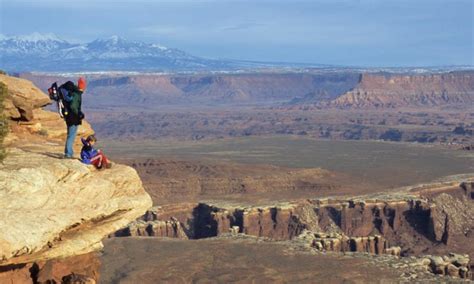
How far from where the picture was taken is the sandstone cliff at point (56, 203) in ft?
58.0

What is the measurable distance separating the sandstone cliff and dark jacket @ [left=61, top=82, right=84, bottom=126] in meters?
1.07

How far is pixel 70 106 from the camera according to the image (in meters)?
22.7

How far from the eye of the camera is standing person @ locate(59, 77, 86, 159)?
2245 centimetres

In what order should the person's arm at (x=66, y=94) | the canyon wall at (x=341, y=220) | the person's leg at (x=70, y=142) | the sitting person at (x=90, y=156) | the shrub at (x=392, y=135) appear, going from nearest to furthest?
1. the sitting person at (x=90, y=156)
2. the person's arm at (x=66, y=94)
3. the person's leg at (x=70, y=142)
4. the canyon wall at (x=341, y=220)
5. the shrub at (x=392, y=135)

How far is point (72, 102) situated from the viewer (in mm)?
22531

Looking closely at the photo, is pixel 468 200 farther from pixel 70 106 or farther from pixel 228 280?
pixel 70 106

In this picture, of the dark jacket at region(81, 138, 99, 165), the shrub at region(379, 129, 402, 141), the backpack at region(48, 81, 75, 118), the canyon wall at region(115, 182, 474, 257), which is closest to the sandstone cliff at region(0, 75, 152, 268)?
the dark jacket at region(81, 138, 99, 165)

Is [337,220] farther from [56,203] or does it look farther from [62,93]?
[56,203]

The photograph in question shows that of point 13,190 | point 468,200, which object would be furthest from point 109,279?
point 468,200

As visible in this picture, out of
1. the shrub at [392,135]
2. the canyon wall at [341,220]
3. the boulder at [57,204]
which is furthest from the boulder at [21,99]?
the shrub at [392,135]

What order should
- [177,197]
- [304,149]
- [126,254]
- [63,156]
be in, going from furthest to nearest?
[304,149]
[177,197]
[126,254]
[63,156]

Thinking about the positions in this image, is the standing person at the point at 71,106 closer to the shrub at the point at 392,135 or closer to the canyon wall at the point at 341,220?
the canyon wall at the point at 341,220

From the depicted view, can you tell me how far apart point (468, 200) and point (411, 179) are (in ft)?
41.4

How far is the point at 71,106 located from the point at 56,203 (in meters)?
4.13
